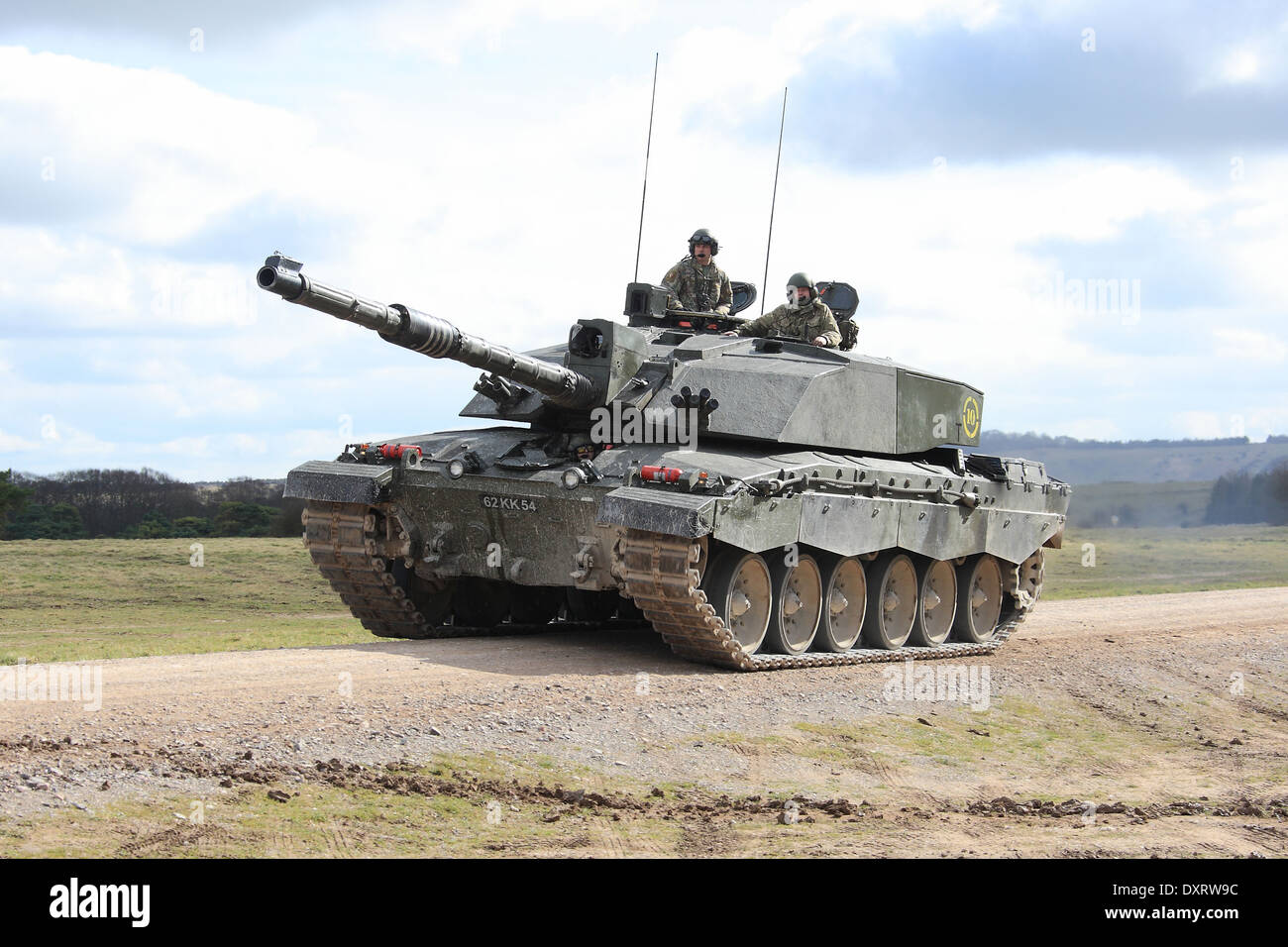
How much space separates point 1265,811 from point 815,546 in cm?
586

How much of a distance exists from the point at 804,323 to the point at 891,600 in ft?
11.6

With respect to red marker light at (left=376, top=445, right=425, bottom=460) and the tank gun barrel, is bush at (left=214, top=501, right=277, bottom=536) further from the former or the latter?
the tank gun barrel

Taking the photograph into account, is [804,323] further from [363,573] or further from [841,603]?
[363,573]

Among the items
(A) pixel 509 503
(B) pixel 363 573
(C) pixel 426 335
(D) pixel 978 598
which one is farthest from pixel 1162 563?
(C) pixel 426 335

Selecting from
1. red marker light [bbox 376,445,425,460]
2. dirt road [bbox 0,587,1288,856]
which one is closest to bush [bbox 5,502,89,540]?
red marker light [bbox 376,445,425,460]

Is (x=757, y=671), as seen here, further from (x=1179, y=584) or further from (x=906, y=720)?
(x=1179, y=584)

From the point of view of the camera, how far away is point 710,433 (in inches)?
647

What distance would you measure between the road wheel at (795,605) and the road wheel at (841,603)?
13cm

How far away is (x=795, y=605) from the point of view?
53.3ft

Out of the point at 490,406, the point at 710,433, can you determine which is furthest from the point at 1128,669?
the point at 490,406

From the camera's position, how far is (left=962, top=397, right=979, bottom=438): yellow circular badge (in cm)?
2022

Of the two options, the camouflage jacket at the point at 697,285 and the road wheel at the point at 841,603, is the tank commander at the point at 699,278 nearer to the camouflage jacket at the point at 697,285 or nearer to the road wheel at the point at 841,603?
the camouflage jacket at the point at 697,285

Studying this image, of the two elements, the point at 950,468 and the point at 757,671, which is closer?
the point at 757,671
